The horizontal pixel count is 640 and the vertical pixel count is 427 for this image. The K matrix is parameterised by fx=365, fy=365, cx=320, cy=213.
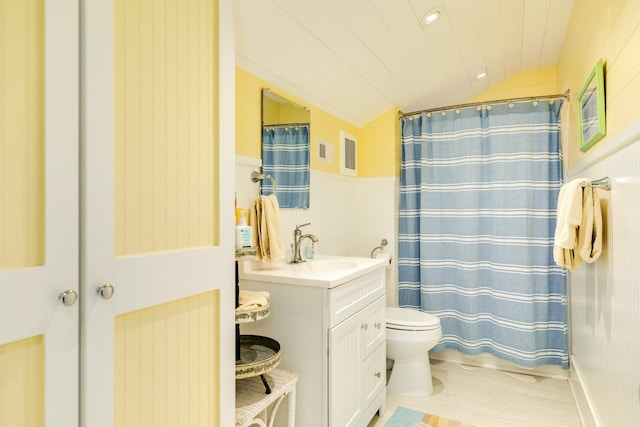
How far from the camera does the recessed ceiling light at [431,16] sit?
199 cm

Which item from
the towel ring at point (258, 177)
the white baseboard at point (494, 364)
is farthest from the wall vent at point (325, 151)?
the white baseboard at point (494, 364)

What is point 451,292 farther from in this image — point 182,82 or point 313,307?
point 182,82

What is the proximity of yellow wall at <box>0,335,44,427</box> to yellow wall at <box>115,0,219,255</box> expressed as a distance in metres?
0.22

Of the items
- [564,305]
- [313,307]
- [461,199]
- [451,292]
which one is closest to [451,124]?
[461,199]

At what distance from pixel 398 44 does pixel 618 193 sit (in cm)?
140

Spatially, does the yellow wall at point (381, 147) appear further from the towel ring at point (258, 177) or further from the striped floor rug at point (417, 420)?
the striped floor rug at point (417, 420)

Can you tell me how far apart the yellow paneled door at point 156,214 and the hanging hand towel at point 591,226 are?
1484 mm

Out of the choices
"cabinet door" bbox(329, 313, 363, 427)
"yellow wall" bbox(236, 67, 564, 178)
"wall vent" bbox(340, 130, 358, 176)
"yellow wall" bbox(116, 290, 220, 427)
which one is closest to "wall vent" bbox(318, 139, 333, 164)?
"yellow wall" bbox(236, 67, 564, 178)

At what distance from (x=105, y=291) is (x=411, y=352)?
83.7 inches

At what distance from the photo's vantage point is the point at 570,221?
158 cm

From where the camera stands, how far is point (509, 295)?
2.70m

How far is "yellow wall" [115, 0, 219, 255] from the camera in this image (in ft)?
2.58

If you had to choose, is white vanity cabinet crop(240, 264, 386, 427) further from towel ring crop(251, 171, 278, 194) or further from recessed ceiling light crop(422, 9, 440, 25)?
recessed ceiling light crop(422, 9, 440, 25)

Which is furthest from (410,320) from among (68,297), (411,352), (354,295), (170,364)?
(68,297)
